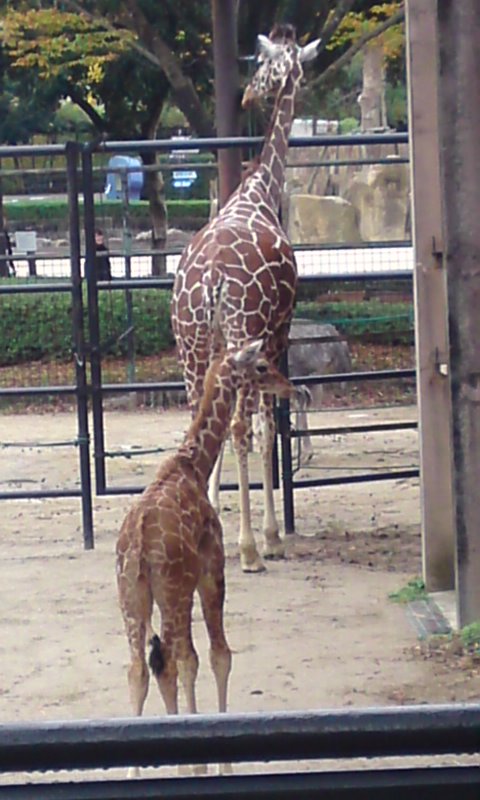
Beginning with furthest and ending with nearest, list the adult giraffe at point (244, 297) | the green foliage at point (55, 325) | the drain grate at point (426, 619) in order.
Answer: the green foliage at point (55, 325), the adult giraffe at point (244, 297), the drain grate at point (426, 619)

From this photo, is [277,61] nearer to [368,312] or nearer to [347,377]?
[347,377]

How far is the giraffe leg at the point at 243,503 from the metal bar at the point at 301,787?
17.2 ft

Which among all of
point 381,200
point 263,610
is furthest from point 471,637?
point 381,200

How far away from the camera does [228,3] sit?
402 inches

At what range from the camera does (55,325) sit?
44.8 ft

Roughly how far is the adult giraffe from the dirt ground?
539 millimetres

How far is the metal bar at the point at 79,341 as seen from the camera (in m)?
7.53

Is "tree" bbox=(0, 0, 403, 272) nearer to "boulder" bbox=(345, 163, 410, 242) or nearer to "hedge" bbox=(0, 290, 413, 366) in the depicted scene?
"hedge" bbox=(0, 290, 413, 366)

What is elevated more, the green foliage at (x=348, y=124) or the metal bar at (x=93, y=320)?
the green foliage at (x=348, y=124)

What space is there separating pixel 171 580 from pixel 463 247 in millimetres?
2044

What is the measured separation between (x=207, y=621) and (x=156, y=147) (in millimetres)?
3690

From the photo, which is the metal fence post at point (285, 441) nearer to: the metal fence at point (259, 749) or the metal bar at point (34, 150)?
the metal bar at point (34, 150)

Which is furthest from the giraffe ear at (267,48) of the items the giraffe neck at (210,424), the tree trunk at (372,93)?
the tree trunk at (372,93)

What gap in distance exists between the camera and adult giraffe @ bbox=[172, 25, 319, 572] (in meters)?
7.02
